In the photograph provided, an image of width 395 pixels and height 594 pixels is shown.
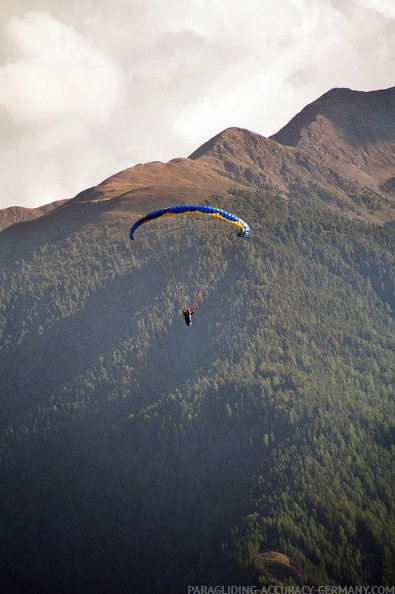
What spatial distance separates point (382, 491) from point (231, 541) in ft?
155

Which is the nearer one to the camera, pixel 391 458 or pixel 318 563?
pixel 318 563

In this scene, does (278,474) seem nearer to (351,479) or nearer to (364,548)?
Result: (351,479)

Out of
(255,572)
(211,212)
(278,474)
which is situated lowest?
(255,572)

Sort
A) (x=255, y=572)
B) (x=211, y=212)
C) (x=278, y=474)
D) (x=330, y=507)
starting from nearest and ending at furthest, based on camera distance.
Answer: (x=211, y=212), (x=255, y=572), (x=330, y=507), (x=278, y=474)

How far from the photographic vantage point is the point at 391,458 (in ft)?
653

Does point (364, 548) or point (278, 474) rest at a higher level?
point (278, 474)

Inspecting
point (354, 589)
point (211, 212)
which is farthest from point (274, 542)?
point (211, 212)

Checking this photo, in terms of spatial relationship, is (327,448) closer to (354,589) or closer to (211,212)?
(354,589)

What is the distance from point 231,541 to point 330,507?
3052 cm

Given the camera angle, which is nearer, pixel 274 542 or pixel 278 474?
pixel 274 542

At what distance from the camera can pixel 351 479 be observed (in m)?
190

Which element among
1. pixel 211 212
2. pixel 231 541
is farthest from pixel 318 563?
pixel 211 212

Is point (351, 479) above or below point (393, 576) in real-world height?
above

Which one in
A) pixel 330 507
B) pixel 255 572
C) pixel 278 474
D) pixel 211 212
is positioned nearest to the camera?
pixel 211 212
